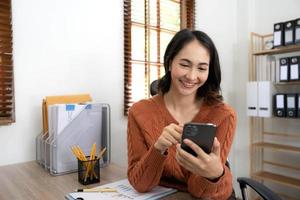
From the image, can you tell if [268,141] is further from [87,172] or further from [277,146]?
[87,172]

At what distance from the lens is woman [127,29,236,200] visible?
0.83m

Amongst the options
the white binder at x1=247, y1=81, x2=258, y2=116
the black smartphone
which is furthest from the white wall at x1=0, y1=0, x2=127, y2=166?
the white binder at x1=247, y1=81, x2=258, y2=116

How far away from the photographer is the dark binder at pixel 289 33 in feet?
7.39

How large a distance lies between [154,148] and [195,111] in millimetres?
337

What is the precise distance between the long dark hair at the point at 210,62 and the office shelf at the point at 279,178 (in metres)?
1.74

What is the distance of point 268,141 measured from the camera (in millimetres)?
2740

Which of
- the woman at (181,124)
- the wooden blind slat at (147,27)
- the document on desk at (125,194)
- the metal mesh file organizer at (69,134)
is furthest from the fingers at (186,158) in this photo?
the wooden blind slat at (147,27)

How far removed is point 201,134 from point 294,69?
1.93m

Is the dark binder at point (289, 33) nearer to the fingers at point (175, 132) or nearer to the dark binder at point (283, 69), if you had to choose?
the dark binder at point (283, 69)

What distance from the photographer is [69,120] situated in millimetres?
1254

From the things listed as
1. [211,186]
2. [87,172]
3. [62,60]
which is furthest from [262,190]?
[62,60]

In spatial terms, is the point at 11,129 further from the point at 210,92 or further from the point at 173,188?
the point at 210,92

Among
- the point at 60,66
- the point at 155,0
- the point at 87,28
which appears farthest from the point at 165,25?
the point at 60,66

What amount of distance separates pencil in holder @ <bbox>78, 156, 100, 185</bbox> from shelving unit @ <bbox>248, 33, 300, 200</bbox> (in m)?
1.96
